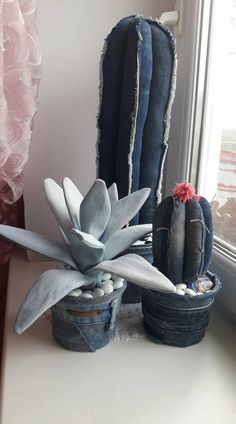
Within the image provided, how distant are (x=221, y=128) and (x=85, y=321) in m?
0.45

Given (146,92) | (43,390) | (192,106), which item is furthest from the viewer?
(192,106)

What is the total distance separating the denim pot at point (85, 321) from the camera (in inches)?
20.2

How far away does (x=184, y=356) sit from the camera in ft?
1.75

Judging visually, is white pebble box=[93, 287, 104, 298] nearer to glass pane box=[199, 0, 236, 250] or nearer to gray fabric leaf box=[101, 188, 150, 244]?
gray fabric leaf box=[101, 188, 150, 244]

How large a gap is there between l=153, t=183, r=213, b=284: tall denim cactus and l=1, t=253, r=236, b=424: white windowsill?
110mm

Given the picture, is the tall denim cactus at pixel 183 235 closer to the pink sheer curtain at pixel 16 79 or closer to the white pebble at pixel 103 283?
the white pebble at pixel 103 283

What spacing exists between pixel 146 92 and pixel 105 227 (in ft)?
0.72

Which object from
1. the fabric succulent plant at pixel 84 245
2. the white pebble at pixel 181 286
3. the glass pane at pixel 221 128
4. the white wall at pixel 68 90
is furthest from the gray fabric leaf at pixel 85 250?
the white wall at pixel 68 90

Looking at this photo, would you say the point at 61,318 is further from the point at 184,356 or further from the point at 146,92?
the point at 146,92

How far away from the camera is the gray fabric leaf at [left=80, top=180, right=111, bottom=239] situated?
0.50 meters

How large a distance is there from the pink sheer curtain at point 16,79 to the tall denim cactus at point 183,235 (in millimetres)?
275

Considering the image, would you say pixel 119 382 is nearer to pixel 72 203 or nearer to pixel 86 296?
pixel 86 296

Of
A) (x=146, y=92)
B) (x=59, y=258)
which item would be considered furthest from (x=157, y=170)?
(x=59, y=258)

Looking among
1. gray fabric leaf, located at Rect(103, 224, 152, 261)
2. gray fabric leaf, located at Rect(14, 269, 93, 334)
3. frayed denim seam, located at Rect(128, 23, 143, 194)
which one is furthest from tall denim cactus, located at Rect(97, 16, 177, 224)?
gray fabric leaf, located at Rect(14, 269, 93, 334)
